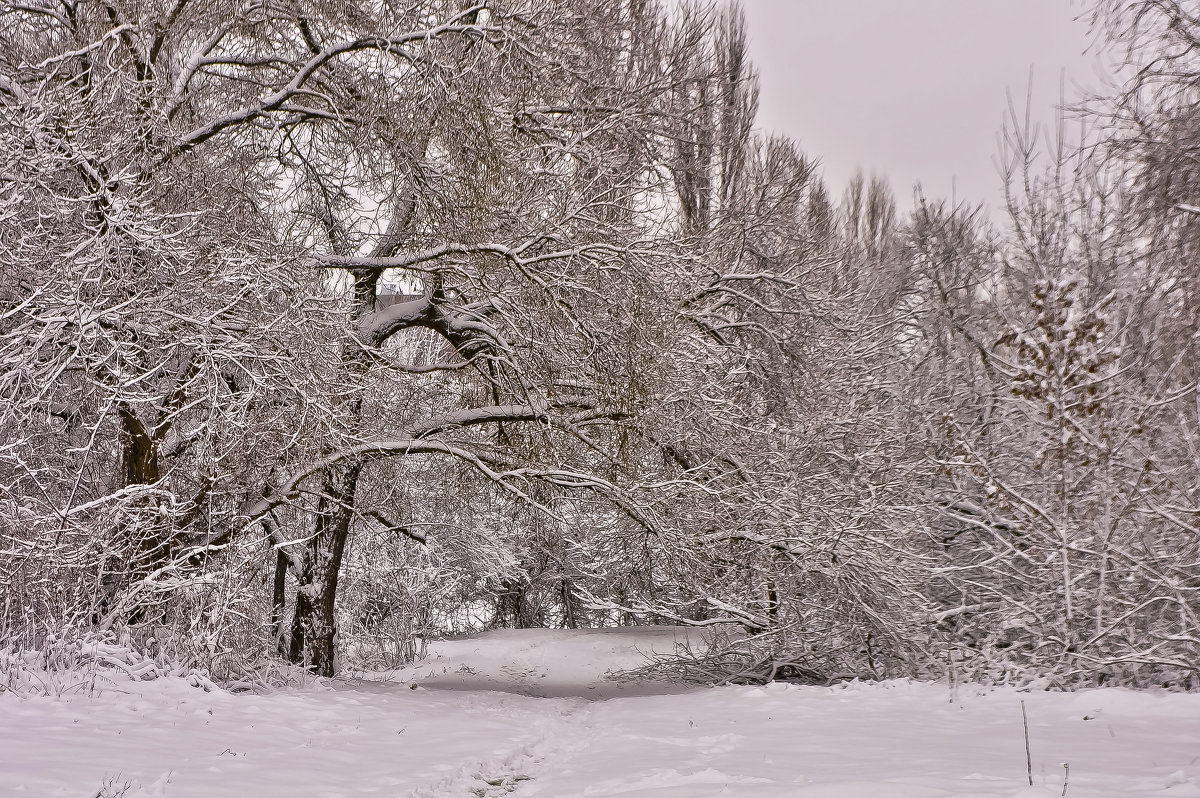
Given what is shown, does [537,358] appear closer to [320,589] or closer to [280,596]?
[320,589]

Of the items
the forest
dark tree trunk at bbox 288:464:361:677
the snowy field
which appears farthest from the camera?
dark tree trunk at bbox 288:464:361:677

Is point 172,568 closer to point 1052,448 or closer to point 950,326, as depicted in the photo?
point 1052,448

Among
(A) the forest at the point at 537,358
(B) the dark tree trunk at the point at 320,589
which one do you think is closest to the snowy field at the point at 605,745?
(A) the forest at the point at 537,358

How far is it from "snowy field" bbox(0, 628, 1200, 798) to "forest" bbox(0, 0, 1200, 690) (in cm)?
99

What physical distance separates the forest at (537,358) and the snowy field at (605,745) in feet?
3.26

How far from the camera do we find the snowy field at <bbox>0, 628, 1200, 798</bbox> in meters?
3.81

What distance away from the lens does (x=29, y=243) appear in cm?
629

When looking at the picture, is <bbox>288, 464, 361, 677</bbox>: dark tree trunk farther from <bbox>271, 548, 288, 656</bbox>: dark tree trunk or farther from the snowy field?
the snowy field

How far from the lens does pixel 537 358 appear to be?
884cm

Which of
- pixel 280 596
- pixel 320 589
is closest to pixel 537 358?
pixel 320 589

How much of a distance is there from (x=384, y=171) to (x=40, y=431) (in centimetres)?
409

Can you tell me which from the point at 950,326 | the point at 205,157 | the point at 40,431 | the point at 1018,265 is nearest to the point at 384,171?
the point at 205,157

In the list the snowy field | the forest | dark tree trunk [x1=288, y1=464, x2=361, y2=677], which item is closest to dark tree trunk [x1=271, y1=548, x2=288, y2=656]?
the forest

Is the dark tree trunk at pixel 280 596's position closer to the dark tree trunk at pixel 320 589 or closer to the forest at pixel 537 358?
the forest at pixel 537 358
